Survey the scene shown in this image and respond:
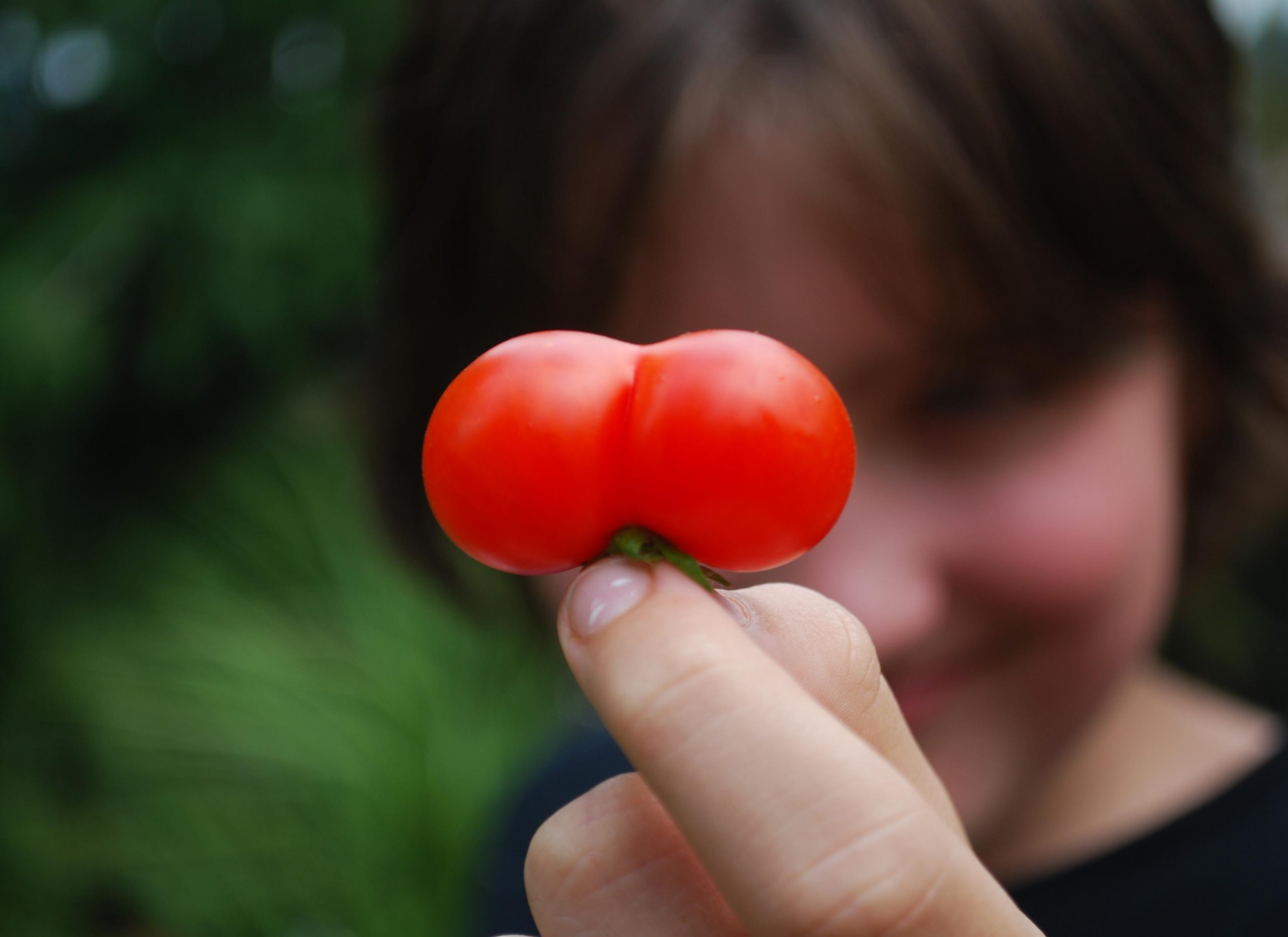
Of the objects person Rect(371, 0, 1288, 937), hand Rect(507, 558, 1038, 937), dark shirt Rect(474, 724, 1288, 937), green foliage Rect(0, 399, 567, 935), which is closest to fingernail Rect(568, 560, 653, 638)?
hand Rect(507, 558, 1038, 937)

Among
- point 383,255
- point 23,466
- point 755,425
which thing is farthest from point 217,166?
point 755,425

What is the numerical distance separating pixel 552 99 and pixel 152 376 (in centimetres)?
268

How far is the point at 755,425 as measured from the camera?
0.58 m

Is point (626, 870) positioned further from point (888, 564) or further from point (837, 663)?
point (888, 564)

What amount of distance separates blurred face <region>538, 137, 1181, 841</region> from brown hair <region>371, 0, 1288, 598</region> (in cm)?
8

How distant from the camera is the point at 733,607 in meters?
0.66

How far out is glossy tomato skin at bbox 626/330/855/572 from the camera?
58 centimetres

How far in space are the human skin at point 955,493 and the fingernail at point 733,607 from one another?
0.67m

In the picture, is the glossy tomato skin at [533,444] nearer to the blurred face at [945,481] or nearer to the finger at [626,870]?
the finger at [626,870]

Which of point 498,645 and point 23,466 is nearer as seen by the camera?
point 498,645

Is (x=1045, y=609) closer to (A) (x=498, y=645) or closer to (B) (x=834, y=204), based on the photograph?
(B) (x=834, y=204)

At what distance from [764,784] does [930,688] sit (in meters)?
1.00

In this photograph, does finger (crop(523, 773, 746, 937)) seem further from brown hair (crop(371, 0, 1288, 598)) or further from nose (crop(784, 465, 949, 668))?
brown hair (crop(371, 0, 1288, 598))

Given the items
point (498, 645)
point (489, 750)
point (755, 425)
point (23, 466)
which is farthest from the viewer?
point (23, 466)
